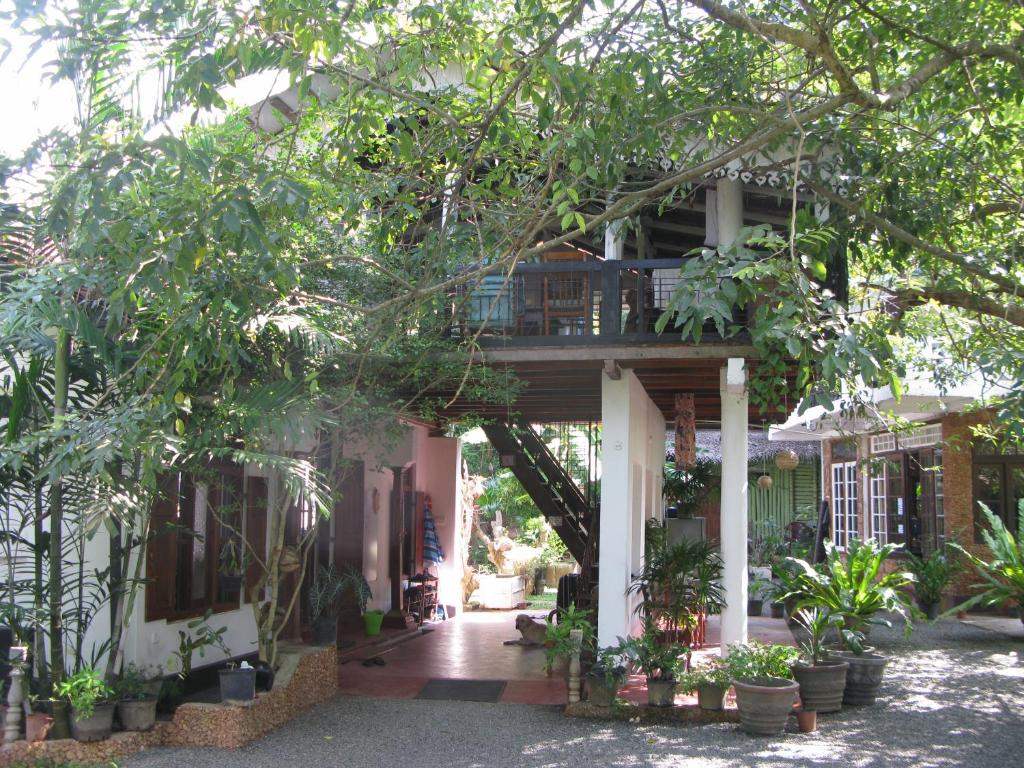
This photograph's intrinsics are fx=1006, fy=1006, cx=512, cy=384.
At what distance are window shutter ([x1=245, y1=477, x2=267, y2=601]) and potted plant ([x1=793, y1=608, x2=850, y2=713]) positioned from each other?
16.7 feet

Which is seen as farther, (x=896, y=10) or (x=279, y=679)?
(x=279, y=679)

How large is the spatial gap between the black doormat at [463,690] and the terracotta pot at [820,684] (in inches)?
107

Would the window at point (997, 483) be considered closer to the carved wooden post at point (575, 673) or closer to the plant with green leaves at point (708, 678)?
the plant with green leaves at point (708, 678)

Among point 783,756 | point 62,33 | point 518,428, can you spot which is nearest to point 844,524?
point 518,428

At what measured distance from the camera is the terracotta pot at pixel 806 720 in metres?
7.80

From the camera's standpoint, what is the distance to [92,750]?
679cm

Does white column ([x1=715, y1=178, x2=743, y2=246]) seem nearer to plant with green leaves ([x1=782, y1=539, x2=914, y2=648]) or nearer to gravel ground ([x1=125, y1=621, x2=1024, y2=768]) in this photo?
plant with green leaves ([x1=782, y1=539, x2=914, y2=648])

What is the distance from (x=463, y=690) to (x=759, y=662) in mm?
2967

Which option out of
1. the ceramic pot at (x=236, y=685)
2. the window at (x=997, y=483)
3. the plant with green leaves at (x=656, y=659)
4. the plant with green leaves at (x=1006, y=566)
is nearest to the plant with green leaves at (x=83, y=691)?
the ceramic pot at (x=236, y=685)

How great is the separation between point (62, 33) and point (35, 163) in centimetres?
85

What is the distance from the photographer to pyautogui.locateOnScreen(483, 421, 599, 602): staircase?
12570 mm

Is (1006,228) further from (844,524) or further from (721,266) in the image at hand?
(844,524)

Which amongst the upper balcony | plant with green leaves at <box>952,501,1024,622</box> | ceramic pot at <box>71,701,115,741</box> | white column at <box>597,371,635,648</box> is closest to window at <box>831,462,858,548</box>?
plant with green leaves at <box>952,501,1024,622</box>

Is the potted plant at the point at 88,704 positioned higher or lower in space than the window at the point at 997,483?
lower
